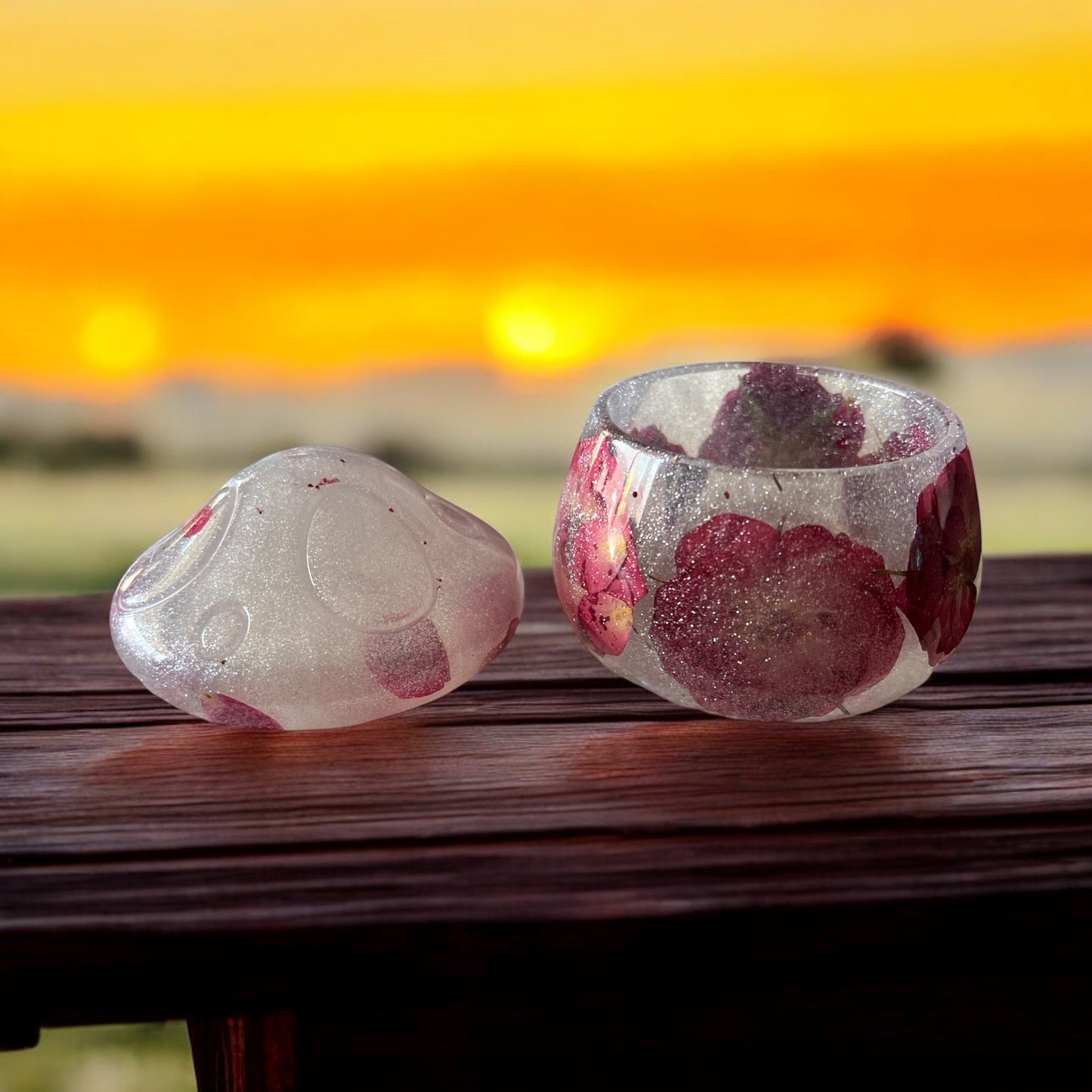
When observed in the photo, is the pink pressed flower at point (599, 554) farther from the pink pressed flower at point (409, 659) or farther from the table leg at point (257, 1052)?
the table leg at point (257, 1052)

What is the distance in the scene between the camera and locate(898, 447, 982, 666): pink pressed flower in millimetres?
400

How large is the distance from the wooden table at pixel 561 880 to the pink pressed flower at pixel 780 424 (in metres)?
0.10

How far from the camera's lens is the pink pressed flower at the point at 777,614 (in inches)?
15.4

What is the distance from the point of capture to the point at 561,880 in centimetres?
36

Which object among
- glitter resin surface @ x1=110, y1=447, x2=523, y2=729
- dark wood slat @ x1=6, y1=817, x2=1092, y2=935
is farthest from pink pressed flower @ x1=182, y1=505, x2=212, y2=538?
dark wood slat @ x1=6, y1=817, x2=1092, y2=935

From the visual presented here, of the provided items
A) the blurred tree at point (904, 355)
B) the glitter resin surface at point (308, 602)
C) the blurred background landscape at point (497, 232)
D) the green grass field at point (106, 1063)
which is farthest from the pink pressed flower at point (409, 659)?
the blurred tree at point (904, 355)

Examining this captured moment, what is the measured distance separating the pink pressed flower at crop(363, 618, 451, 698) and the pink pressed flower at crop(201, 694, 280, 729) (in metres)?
0.04

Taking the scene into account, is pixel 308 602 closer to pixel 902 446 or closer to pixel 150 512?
pixel 902 446

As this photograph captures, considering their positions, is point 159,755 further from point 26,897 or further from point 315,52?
point 315,52

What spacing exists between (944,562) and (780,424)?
0.09 metres

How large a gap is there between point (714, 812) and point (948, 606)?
100 mm

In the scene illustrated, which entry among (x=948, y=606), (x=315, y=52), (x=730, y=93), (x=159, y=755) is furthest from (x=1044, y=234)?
(x=159, y=755)

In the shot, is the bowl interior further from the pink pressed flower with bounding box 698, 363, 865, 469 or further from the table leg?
the table leg

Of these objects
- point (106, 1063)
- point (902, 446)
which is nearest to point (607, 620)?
point (902, 446)
